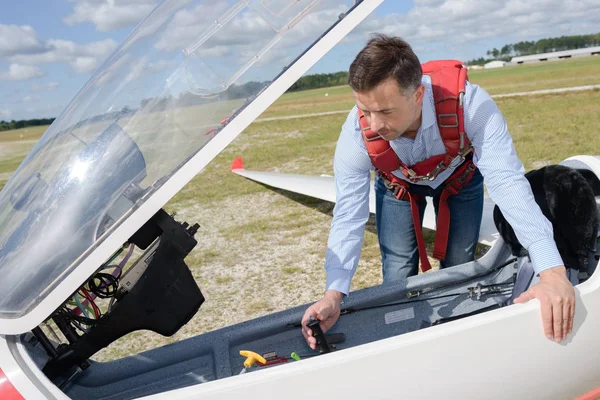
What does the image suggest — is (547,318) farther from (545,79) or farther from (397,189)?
(545,79)

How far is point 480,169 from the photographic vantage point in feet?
6.75

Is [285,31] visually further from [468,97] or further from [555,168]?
[555,168]

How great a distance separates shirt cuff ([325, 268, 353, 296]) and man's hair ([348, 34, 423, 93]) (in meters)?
0.74

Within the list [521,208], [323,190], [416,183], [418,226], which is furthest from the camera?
[323,190]

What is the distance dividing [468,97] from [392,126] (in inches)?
15.1

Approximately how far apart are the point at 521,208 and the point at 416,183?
723 mm

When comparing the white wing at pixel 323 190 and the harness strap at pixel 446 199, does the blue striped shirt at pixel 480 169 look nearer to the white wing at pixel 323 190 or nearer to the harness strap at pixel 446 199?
the harness strap at pixel 446 199

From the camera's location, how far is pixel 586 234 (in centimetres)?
212

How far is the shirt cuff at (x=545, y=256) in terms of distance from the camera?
179 centimetres

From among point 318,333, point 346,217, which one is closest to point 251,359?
point 318,333

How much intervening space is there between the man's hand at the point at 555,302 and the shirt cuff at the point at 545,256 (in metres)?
0.03

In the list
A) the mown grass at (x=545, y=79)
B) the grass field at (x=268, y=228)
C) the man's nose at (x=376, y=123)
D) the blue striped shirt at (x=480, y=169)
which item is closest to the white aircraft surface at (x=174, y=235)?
the blue striped shirt at (x=480, y=169)

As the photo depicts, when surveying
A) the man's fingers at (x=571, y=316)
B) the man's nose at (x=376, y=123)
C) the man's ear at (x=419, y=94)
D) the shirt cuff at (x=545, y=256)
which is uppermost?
the man's ear at (x=419, y=94)

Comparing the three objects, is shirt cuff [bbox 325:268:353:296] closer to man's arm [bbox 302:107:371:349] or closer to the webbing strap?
man's arm [bbox 302:107:371:349]
